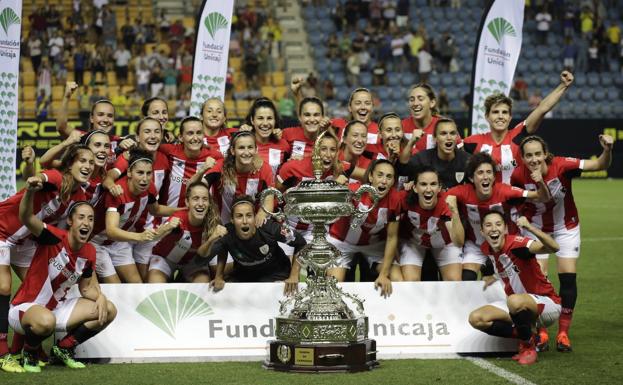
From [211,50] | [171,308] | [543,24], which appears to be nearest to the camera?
[171,308]

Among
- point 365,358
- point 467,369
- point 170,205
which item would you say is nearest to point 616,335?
point 467,369

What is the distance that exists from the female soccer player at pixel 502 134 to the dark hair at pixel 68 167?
116 inches

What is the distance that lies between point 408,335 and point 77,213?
2272mm

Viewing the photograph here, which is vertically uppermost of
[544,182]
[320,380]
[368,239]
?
[544,182]

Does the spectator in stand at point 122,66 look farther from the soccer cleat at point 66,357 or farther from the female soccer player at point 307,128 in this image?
the soccer cleat at point 66,357

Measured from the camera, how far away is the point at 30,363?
21.8ft

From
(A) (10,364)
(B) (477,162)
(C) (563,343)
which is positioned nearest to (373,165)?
(B) (477,162)

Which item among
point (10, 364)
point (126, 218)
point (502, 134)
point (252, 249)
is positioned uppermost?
point (502, 134)

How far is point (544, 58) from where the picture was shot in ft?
87.9

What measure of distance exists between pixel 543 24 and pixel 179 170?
2003cm

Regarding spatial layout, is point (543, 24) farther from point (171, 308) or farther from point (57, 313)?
point (57, 313)

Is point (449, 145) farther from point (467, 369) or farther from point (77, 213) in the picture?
point (77, 213)

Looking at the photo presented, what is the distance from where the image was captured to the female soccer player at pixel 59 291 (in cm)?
661

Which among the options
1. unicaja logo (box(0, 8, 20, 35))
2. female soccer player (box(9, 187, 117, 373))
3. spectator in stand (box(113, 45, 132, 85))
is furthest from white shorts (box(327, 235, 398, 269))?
spectator in stand (box(113, 45, 132, 85))
